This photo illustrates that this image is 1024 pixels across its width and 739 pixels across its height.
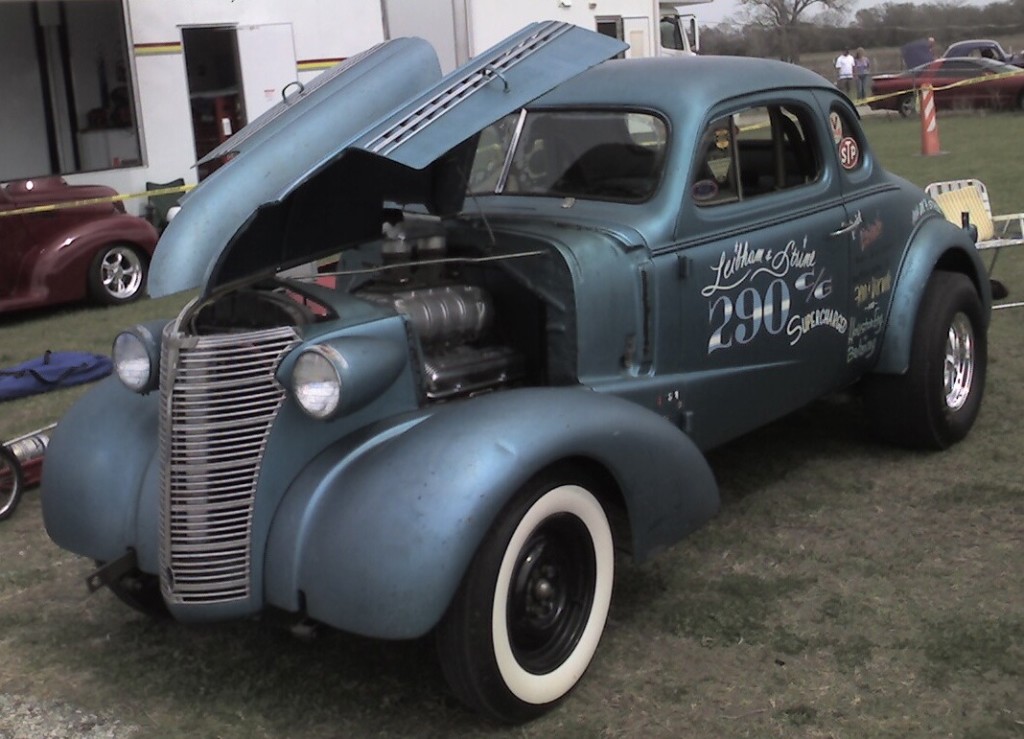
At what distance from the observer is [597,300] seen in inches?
158

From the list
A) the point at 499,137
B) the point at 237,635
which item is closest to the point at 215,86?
the point at 499,137

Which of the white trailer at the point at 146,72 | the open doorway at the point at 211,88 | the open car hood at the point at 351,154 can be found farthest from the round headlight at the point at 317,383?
the open doorway at the point at 211,88

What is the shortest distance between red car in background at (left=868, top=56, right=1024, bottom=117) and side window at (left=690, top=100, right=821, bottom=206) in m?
21.7

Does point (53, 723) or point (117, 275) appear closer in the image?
point (53, 723)

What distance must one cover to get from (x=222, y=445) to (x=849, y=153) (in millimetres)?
3083

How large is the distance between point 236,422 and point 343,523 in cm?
41

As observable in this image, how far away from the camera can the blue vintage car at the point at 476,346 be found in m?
3.31

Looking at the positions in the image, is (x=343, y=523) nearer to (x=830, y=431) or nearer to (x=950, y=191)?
(x=830, y=431)

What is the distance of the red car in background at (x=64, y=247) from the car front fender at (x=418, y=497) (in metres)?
7.09

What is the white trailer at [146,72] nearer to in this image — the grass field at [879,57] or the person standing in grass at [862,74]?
the person standing in grass at [862,74]

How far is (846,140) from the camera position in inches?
207

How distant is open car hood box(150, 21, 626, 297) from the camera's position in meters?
3.52

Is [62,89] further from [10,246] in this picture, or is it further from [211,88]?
[10,246]

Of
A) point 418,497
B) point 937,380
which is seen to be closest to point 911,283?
point 937,380
